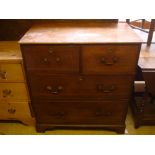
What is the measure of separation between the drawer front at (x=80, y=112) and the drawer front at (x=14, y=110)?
13 centimetres

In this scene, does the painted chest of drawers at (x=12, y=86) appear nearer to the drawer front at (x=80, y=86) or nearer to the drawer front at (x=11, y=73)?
the drawer front at (x=11, y=73)

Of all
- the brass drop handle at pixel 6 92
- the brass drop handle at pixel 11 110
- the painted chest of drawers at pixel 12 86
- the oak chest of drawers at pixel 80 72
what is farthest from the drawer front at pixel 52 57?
the brass drop handle at pixel 11 110

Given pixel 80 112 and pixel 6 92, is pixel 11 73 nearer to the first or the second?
pixel 6 92

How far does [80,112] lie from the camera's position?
5.07 ft

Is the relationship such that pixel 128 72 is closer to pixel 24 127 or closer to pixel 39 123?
pixel 39 123

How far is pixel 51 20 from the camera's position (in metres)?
1.58

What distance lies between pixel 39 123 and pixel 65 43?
840 millimetres

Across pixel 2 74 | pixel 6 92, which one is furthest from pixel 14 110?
pixel 2 74

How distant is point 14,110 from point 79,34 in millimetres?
933

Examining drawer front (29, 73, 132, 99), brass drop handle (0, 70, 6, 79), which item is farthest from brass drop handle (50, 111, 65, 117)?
brass drop handle (0, 70, 6, 79)

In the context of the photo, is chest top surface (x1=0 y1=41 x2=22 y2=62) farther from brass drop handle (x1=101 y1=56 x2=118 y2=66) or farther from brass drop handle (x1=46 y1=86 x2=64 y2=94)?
brass drop handle (x1=101 y1=56 x2=118 y2=66)
